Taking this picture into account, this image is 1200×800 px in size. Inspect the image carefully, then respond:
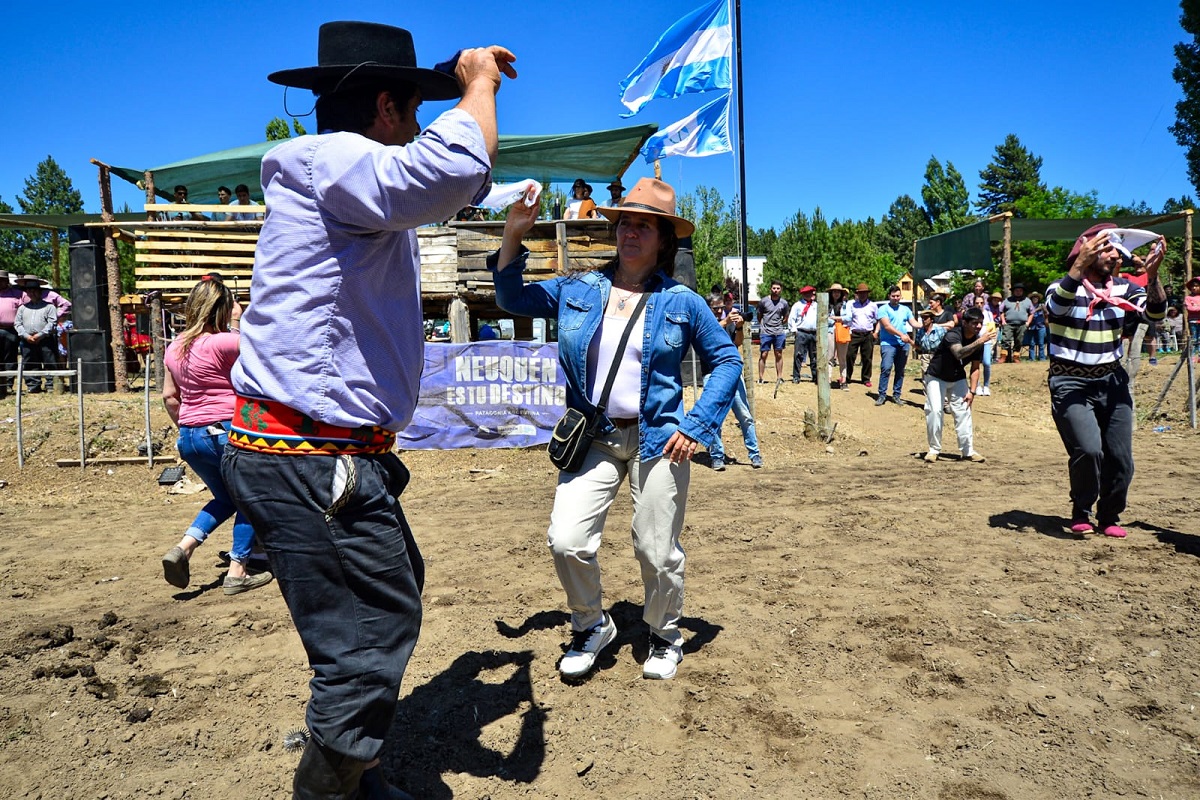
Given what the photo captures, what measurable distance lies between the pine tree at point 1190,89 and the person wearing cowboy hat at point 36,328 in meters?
34.4

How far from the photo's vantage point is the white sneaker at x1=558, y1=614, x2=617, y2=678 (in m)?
3.67

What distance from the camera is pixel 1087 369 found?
5.70 m

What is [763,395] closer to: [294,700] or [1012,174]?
[294,700]

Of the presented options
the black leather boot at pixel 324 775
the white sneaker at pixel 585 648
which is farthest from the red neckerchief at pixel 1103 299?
the black leather boot at pixel 324 775

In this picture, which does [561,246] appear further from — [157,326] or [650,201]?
[650,201]

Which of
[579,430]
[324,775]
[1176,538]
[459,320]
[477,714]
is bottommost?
[477,714]

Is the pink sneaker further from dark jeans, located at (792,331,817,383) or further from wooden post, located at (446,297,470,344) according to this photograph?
dark jeans, located at (792,331,817,383)

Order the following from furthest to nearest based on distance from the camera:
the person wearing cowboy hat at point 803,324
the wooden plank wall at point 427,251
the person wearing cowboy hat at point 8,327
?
the person wearing cowboy hat at point 803,324
the person wearing cowboy hat at point 8,327
the wooden plank wall at point 427,251

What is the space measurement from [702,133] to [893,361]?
669 cm

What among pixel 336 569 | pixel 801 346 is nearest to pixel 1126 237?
pixel 336 569

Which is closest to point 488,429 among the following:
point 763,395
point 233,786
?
point 763,395

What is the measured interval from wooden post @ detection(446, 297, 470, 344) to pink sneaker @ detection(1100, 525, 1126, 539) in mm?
9336

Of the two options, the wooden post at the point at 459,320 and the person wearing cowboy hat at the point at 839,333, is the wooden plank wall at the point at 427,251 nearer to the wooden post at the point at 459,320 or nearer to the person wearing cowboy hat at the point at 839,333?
the wooden post at the point at 459,320

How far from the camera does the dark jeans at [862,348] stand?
1599 cm
